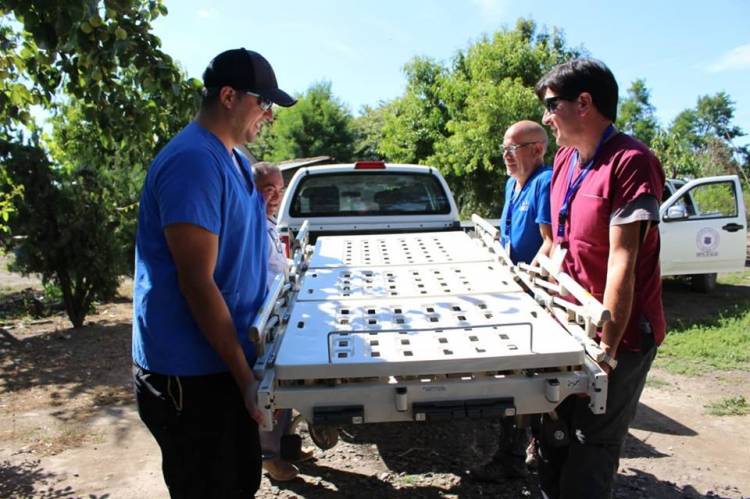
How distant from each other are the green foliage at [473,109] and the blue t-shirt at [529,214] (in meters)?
10.8

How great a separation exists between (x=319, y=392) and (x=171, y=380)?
503 mm

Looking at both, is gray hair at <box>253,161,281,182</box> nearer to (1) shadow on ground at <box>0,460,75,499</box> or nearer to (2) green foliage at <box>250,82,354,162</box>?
(1) shadow on ground at <box>0,460,75,499</box>

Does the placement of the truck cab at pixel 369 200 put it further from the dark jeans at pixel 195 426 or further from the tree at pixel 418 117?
the tree at pixel 418 117

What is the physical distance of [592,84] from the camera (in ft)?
8.06

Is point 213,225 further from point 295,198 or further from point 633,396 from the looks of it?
point 295,198

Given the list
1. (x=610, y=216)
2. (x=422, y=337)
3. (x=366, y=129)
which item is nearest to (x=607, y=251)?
(x=610, y=216)

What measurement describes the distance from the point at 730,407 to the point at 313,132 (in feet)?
127

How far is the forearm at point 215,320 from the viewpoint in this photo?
1.92 meters

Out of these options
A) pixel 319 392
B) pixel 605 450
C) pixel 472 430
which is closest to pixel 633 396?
pixel 605 450

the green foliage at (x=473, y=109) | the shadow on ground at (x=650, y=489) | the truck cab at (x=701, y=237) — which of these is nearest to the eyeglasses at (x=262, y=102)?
the shadow on ground at (x=650, y=489)

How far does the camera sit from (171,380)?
80.6 inches

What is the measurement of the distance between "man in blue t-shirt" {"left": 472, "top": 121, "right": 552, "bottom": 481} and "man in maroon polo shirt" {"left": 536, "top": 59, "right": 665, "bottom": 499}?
3.19ft

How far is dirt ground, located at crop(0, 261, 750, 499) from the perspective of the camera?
3689 mm

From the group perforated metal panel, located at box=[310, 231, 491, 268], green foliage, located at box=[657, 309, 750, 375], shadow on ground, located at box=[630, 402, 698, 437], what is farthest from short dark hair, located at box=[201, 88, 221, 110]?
green foliage, located at box=[657, 309, 750, 375]
